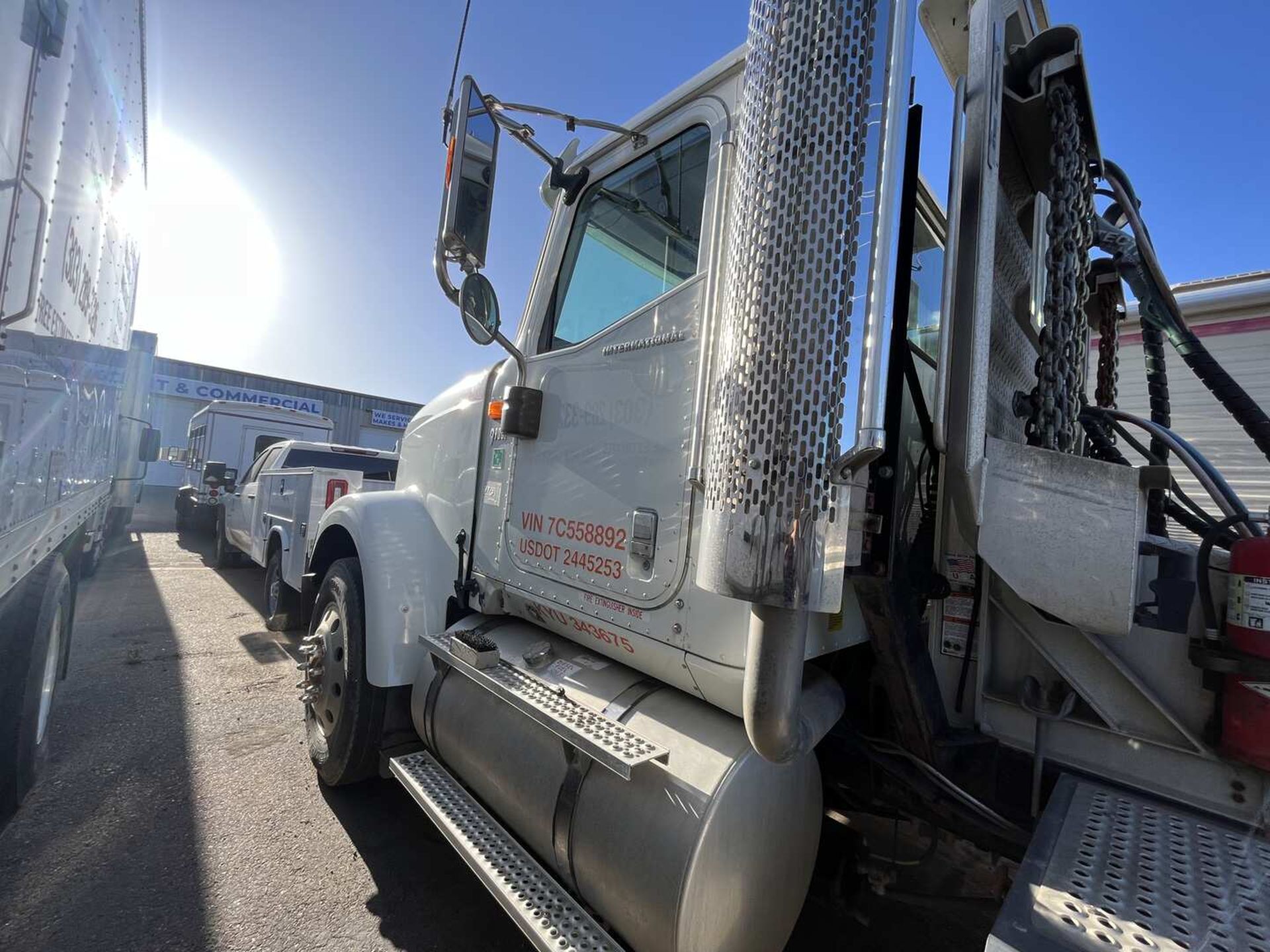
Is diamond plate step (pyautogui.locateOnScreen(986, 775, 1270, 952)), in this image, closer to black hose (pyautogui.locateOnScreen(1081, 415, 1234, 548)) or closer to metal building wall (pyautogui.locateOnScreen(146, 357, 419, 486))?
black hose (pyautogui.locateOnScreen(1081, 415, 1234, 548))

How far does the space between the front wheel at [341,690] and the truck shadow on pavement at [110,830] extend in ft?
1.89

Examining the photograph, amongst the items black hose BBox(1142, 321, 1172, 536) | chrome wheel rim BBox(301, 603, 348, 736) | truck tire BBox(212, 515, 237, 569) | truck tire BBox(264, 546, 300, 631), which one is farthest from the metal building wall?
black hose BBox(1142, 321, 1172, 536)

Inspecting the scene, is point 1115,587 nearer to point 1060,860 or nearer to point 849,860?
point 1060,860

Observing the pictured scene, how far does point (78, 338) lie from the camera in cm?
271

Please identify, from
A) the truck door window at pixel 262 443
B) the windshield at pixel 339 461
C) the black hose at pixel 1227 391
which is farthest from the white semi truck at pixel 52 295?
the truck door window at pixel 262 443

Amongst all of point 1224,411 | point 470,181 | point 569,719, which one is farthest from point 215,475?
point 1224,411

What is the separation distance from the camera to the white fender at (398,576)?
2.60 meters

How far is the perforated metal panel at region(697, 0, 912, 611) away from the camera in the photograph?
1147 millimetres

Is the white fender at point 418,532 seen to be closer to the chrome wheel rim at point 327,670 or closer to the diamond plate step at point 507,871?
the chrome wheel rim at point 327,670

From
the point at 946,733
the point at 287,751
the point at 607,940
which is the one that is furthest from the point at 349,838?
the point at 946,733

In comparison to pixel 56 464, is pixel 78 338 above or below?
above

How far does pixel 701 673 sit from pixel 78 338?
10.3ft

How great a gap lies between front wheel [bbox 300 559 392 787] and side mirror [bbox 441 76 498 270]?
1722 mm

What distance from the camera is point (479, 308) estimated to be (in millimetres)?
2254
